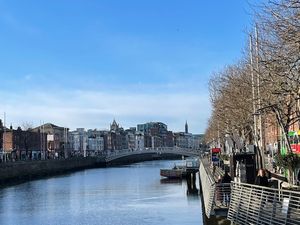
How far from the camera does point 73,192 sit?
61.6 m

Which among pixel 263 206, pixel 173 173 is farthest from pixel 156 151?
pixel 263 206

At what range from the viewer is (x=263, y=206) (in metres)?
14.9

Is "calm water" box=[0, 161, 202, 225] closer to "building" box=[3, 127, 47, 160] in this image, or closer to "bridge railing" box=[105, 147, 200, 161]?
"building" box=[3, 127, 47, 160]

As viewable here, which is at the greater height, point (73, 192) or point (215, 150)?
point (215, 150)

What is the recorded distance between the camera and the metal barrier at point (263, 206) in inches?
493

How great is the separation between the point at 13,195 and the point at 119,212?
22067 millimetres

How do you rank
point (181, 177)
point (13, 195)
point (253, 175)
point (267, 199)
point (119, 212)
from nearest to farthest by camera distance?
point (267, 199)
point (253, 175)
point (119, 212)
point (13, 195)
point (181, 177)

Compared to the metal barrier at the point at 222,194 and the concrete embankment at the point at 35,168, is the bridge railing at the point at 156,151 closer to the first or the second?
the concrete embankment at the point at 35,168

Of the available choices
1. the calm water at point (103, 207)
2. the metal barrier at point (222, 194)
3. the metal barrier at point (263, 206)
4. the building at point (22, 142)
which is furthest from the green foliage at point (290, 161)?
the building at point (22, 142)

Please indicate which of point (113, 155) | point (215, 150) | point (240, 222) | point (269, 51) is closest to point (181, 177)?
point (215, 150)

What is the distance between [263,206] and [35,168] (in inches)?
3737

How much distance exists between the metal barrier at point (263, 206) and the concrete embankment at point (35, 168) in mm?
66702

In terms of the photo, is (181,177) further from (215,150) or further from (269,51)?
(269,51)

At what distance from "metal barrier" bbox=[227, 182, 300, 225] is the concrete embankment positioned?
66.7 metres
